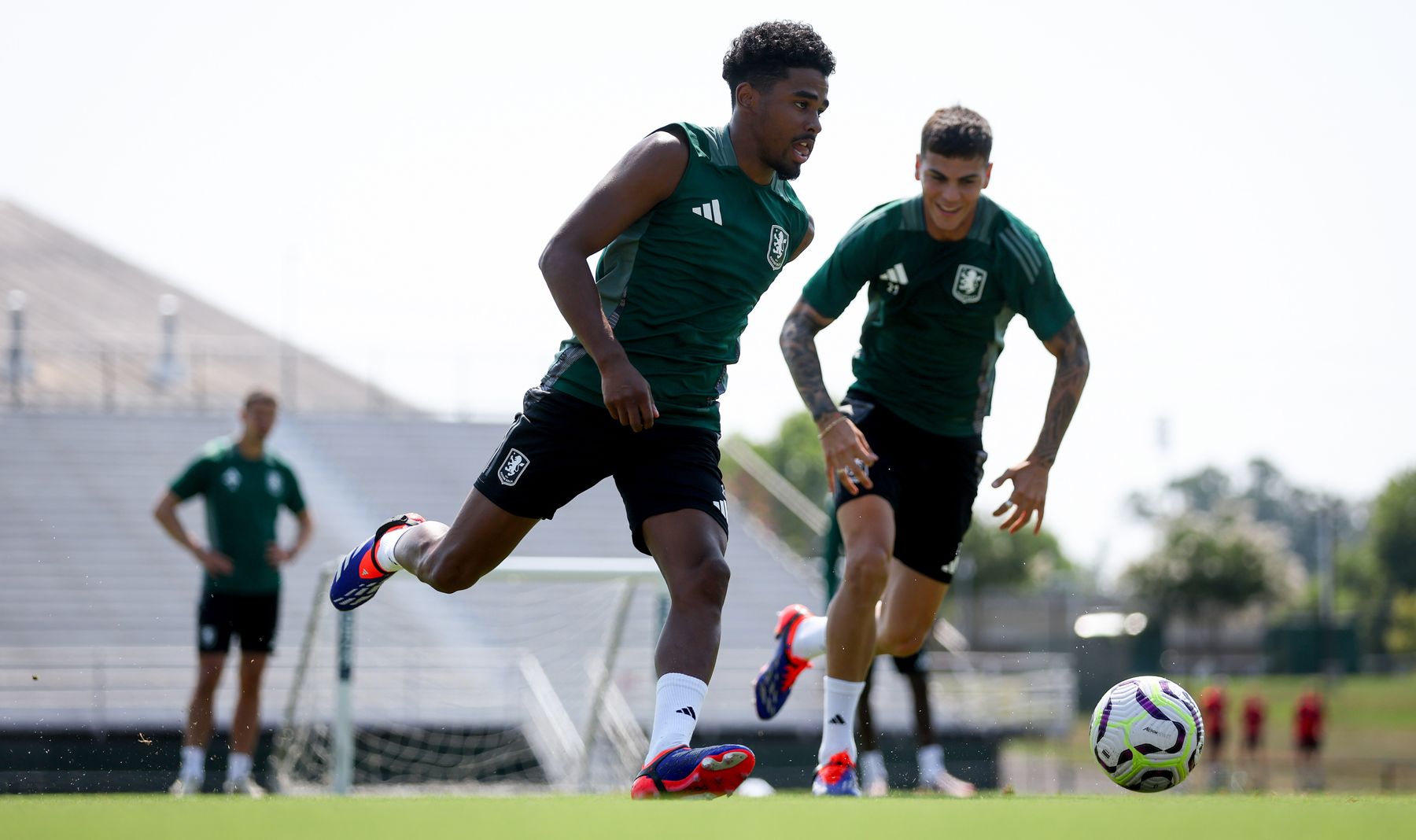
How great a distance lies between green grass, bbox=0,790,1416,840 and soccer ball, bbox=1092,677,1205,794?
17 cm

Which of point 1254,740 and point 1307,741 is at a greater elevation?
point 1307,741

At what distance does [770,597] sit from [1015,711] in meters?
5.46

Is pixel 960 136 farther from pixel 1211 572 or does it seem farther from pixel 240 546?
pixel 1211 572

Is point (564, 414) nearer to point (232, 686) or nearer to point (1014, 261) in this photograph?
point (1014, 261)

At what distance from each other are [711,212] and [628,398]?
2.74 feet

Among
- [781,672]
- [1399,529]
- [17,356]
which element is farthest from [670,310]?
[1399,529]

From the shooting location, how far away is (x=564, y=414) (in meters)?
5.27

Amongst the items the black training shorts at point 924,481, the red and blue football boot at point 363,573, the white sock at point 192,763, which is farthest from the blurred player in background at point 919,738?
the white sock at point 192,763

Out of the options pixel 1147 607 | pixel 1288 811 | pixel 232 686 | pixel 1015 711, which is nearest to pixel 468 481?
pixel 232 686

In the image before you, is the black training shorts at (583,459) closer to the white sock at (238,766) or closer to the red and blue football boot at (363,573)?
the red and blue football boot at (363,573)

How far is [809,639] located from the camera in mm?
6965

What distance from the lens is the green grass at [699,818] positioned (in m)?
3.60

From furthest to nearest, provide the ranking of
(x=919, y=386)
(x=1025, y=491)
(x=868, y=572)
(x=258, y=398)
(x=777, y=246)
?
(x=258, y=398)
(x=919, y=386)
(x=868, y=572)
(x=1025, y=491)
(x=777, y=246)

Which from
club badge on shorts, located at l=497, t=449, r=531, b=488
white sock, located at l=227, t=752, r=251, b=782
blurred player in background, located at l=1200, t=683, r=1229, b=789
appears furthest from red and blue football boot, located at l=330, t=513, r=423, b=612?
blurred player in background, located at l=1200, t=683, r=1229, b=789
